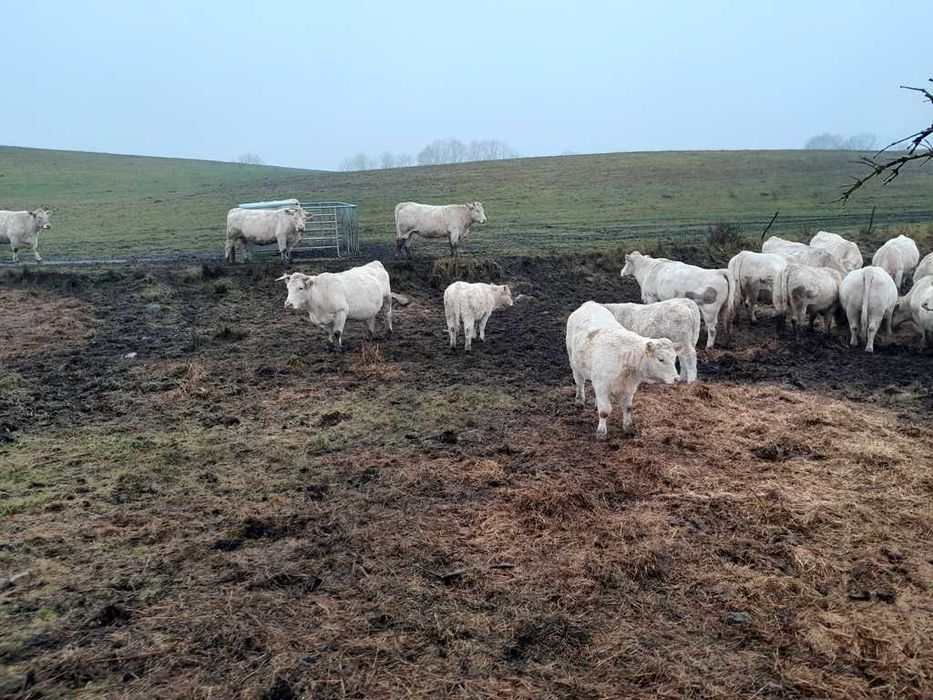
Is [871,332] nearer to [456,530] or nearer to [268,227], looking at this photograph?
[456,530]

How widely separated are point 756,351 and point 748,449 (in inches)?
195

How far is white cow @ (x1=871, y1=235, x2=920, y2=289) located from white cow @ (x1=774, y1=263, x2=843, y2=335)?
471 centimetres

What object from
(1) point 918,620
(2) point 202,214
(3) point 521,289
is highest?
(2) point 202,214

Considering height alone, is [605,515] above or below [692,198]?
below

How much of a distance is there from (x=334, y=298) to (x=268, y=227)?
321 inches

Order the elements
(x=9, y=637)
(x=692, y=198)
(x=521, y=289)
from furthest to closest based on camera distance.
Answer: (x=692, y=198), (x=521, y=289), (x=9, y=637)

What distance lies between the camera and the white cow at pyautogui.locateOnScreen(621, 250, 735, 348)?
12.1 metres

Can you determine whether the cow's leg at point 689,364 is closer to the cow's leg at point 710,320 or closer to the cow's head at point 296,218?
the cow's leg at point 710,320

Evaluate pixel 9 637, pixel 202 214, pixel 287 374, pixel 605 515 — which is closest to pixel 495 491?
pixel 605 515

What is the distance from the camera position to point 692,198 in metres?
39.3

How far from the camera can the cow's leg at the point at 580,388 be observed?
894cm

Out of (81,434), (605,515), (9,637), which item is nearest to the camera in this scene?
(9,637)

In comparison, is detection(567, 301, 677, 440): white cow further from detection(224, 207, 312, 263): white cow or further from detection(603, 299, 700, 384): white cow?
Result: detection(224, 207, 312, 263): white cow

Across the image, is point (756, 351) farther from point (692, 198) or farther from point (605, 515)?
point (692, 198)
